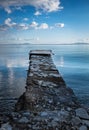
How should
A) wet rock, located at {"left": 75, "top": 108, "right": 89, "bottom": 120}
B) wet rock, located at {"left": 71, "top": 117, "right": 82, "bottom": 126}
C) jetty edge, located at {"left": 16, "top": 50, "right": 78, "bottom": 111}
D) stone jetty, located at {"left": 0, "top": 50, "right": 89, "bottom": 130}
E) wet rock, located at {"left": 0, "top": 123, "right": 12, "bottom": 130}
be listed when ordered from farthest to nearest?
jetty edge, located at {"left": 16, "top": 50, "right": 78, "bottom": 111} < wet rock, located at {"left": 75, "top": 108, "right": 89, "bottom": 120} < wet rock, located at {"left": 71, "top": 117, "right": 82, "bottom": 126} < stone jetty, located at {"left": 0, "top": 50, "right": 89, "bottom": 130} < wet rock, located at {"left": 0, "top": 123, "right": 12, "bottom": 130}

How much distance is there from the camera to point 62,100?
5.29m

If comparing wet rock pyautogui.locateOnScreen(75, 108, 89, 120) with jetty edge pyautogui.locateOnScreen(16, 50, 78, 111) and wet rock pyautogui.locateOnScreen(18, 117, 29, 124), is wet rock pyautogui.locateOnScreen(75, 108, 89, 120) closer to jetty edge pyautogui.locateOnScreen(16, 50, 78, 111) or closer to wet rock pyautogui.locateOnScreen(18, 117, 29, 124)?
jetty edge pyautogui.locateOnScreen(16, 50, 78, 111)

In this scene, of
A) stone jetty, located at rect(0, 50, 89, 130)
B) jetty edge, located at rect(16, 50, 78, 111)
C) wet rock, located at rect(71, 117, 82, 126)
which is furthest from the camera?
jetty edge, located at rect(16, 50, 78, 111)

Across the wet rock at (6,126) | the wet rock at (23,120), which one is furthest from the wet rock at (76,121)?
the wet rock at (6,126)

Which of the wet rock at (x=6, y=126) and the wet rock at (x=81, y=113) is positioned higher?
the wet rock at (x=81, y=113)

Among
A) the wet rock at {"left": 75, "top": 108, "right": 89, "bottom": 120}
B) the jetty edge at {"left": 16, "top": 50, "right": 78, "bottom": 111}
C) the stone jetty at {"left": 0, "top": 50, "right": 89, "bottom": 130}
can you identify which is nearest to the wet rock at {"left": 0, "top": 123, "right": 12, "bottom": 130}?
the stone jetty at {"left": 0, "top": 50, "right": 89, "bottom": 130}

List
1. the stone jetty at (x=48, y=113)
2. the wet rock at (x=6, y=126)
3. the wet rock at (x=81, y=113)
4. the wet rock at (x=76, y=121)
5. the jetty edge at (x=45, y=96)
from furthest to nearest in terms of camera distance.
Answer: the jetty edge at (x=45, y=96)
the wet rock at (x=81, y=113)
the wet rock at (x=76, y=121)
the stone jetty at (x=48, y=113)
the wet rock at (x=6, y=126)

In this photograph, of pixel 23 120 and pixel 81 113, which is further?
pixel 81 113

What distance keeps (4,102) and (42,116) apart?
6683 millimetres

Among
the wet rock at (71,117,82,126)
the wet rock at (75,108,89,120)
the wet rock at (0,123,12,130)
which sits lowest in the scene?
the wet rock at (0,123,12,130)

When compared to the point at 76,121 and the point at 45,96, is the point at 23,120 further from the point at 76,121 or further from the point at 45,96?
the point at 45,96

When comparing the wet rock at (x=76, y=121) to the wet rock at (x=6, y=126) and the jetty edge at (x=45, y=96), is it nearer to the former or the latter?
the jetty edge at (x=45, y=96)

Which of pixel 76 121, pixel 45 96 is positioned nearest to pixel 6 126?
pixel 76 121

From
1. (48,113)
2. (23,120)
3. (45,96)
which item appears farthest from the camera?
(45,96)
